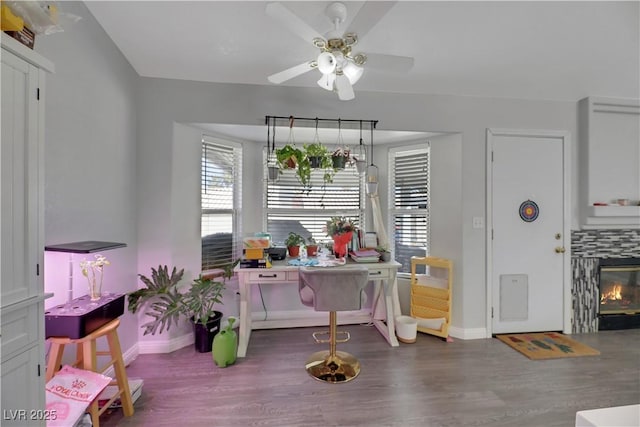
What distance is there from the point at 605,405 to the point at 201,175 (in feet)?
12.3

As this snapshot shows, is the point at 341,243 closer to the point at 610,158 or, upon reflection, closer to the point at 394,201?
the point at 394,201

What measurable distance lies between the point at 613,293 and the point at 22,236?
16.3 ft

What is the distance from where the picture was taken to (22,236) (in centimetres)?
100

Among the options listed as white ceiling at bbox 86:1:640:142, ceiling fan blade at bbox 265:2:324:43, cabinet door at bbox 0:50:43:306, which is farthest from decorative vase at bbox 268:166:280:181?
cabinet door at bbox 0:50:43:306

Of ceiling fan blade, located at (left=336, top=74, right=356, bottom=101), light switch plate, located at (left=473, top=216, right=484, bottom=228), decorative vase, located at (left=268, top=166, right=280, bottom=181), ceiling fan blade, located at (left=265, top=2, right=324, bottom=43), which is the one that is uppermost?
ceiling fan blade, located at (left=265, top=2, right=324, bottom=43)

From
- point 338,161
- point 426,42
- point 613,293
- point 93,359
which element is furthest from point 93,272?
point 613,293

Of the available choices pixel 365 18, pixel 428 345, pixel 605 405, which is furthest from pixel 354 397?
pixel 365 18

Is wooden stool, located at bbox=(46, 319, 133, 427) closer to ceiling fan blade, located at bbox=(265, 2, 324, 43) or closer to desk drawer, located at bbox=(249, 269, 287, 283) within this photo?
desk drawer, located at bbox=(249, 269, 287, 283)

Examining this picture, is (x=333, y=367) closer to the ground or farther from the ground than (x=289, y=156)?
closer to the ground

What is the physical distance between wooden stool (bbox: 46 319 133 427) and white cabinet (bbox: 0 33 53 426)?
0.33m

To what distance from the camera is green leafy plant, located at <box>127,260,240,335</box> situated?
2.20m

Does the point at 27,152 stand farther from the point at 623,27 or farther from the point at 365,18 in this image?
the point at 623,27

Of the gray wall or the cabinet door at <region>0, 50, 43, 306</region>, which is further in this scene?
the gray wall

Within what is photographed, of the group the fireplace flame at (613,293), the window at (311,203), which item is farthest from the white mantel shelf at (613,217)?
the window at (311,203)
